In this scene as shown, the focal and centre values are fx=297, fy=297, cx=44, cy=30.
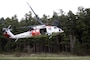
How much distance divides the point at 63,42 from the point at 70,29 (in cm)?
361

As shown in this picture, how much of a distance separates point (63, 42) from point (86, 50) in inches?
263

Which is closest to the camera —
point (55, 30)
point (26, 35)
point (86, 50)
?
point (55, 30)

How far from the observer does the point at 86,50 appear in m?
67.1

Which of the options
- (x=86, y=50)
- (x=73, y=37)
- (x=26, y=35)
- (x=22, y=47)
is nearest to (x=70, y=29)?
(x=73, y=37)

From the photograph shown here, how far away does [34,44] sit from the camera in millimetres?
75500

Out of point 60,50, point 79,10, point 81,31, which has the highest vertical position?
point 79,10

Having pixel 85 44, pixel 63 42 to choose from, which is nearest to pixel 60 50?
pixel 63 42

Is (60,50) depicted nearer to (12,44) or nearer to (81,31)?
(81,31)

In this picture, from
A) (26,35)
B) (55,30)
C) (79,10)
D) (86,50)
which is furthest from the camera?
(79,10)

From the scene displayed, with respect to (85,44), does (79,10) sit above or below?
above

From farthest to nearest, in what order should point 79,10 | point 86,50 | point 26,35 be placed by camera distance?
1. point 79,10
2. point 86,50
3. point 26,35

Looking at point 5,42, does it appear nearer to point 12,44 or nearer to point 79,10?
point 12,44

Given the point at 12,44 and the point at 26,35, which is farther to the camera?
the point at 12,44

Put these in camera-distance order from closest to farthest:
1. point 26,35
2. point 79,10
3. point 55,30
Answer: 1. point 55,30
2. point 26,35
3. point 79,10
